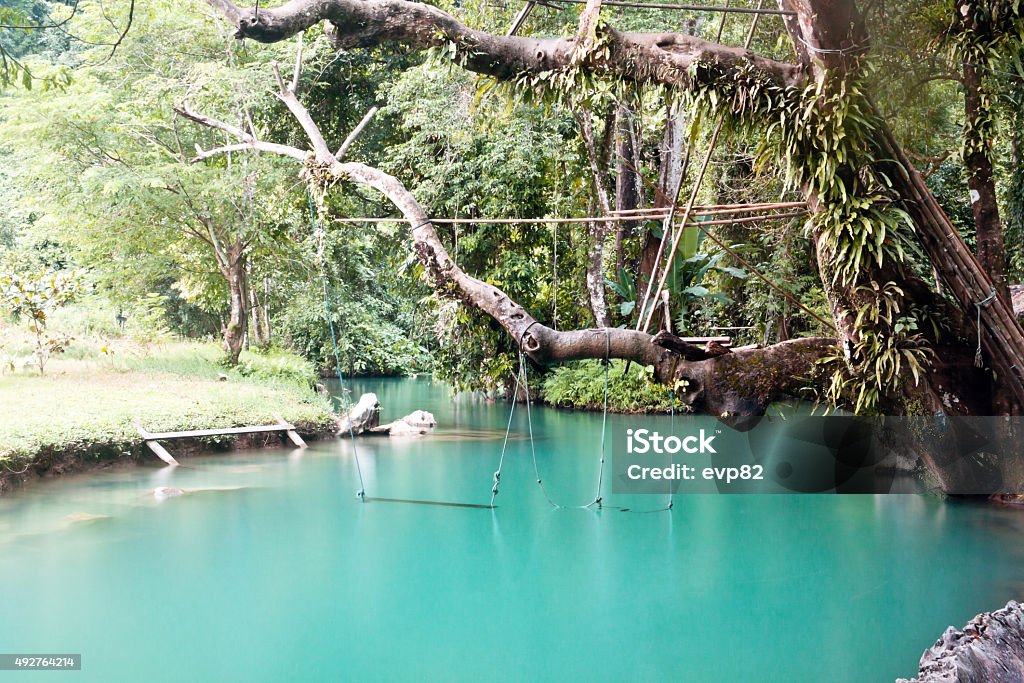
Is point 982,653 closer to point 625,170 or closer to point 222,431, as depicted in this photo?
point 222,431

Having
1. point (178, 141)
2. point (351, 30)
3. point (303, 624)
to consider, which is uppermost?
point (178, 141)

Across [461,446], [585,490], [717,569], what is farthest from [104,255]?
[717,569]

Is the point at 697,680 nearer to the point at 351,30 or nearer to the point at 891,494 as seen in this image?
the point at 351,30

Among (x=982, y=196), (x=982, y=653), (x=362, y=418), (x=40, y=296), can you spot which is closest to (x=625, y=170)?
(x=362, y=418)

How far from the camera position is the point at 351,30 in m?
3.86

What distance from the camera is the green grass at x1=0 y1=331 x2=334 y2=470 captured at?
6.94m

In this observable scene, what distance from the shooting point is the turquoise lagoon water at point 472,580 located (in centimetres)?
396

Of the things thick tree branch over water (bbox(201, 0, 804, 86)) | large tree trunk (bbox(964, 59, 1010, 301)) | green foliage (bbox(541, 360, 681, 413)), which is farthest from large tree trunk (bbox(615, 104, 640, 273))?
thick tree branch over water (bbox(201, 0, 804, 86))

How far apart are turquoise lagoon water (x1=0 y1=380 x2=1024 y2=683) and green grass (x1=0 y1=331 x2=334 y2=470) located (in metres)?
0.36

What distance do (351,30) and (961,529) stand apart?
4.92 metres

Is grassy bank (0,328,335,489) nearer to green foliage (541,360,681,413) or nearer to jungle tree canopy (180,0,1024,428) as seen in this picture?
green foliage (541,360,681,413)

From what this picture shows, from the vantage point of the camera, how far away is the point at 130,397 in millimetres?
8414

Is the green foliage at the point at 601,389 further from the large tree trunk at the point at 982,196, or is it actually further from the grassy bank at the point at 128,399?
the large tree trunk at the point at 982,196

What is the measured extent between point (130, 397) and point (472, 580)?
16.0 ft
